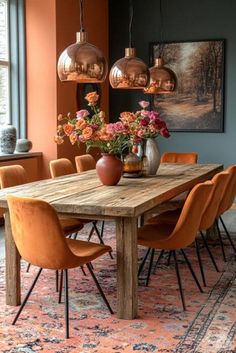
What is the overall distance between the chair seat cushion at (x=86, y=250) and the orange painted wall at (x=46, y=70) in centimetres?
338

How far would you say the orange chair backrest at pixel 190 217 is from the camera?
3.57m

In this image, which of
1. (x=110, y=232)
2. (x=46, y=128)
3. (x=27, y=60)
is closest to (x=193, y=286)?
(x=110, y=232)

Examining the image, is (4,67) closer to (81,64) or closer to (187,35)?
(187,35)

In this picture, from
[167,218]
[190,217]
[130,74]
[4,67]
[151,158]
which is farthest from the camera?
[4,67]

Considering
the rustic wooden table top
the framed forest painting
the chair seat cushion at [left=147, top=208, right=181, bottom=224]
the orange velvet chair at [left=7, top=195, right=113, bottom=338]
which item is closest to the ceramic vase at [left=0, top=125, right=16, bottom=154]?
the rustic wooden table top

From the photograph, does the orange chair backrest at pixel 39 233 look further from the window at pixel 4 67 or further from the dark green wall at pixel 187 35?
the dark green wall at pixel 187 35

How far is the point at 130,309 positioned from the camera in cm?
341

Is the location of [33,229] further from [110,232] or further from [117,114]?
[117,114]

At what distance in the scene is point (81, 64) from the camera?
3695 millimetres

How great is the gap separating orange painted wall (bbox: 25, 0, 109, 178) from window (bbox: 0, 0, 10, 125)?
0.85ft

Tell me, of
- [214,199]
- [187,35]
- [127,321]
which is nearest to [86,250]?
[127,321]

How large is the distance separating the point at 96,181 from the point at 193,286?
1118mm

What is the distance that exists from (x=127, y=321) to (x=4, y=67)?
14.0ft

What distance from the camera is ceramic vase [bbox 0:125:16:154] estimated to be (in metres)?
6.31
